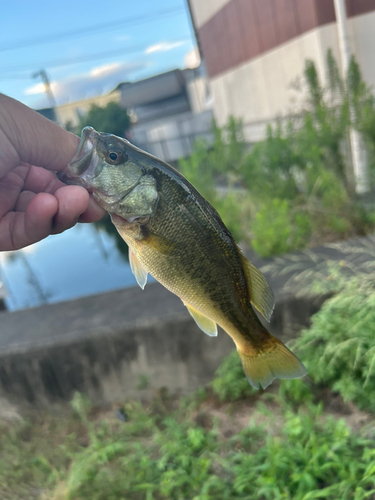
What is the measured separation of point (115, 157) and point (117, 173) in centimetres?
4

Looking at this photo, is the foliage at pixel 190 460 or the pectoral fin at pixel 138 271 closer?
the pectoral fin at pixel 138 271

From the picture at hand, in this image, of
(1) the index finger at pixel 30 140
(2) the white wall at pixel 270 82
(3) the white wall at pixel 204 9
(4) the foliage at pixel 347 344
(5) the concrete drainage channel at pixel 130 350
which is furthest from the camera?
(3) the white wall at pixel 204 9

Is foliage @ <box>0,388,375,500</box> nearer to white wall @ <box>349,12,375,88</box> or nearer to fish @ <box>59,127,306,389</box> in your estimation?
fish @ <box>59,127,306,389</box>

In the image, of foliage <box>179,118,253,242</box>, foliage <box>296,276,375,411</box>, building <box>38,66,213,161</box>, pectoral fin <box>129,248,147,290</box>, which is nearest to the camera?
pectoral fin <box>129,248,147,290</box>

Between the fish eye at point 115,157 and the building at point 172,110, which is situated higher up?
the building at point 172,110

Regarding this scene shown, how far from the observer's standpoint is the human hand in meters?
1.05

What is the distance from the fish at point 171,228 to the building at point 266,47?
434 centimetres

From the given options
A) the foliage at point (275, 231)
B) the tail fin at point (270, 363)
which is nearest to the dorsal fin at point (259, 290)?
the tail fin at point (270, 363)

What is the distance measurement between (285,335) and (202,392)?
800 millimetres

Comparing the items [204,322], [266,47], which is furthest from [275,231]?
[266,47]

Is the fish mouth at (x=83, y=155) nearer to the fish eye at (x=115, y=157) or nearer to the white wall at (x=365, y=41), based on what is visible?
the fish eye at (x=115, y=157)

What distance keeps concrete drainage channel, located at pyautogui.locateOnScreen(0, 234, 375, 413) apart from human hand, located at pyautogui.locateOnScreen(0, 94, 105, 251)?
6.44ft

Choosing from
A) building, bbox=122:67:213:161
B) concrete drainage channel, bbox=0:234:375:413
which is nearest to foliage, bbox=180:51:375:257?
concrete drainage channel, bbox=0:234:375:413

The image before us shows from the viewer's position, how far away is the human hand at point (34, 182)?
41.3 inches
